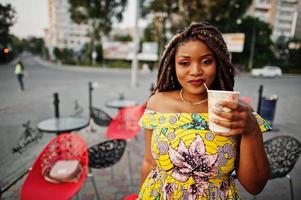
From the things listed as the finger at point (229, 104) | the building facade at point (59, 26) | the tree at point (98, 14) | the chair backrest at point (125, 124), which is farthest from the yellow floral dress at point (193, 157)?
the tree at point (98, 14)

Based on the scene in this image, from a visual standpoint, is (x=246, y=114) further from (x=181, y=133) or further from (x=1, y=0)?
(x=1, y=0)

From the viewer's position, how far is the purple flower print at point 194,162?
4.02ft

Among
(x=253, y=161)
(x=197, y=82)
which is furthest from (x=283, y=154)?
(x=197, y=82)

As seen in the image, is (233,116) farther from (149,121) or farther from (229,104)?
(149,121)

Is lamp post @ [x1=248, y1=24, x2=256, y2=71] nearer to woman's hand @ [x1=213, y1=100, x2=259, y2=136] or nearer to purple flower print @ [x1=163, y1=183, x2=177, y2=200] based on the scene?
purple flower print @ [x1=163, y1=183, x2=177, y2=200]

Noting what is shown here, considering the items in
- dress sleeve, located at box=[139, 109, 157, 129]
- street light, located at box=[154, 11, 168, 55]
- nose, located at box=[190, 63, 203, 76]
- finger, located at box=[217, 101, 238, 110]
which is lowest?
dress sleeve, located at box=[139, 109, 157, 129]

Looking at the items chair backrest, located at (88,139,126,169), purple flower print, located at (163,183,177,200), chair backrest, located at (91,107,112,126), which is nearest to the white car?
chair backrest, located at (91,107,112,126)

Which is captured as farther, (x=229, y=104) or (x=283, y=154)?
(x=283, y=154)

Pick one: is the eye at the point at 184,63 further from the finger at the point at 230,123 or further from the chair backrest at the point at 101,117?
the chair backrest at the point at 101,117

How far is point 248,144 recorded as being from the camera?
41.8 inches

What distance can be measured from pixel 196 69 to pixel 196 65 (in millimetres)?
27

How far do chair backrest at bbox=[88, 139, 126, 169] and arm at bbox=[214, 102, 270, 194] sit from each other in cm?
191

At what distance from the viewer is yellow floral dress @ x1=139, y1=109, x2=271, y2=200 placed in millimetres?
1225

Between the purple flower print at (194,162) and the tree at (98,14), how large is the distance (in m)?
30.6
